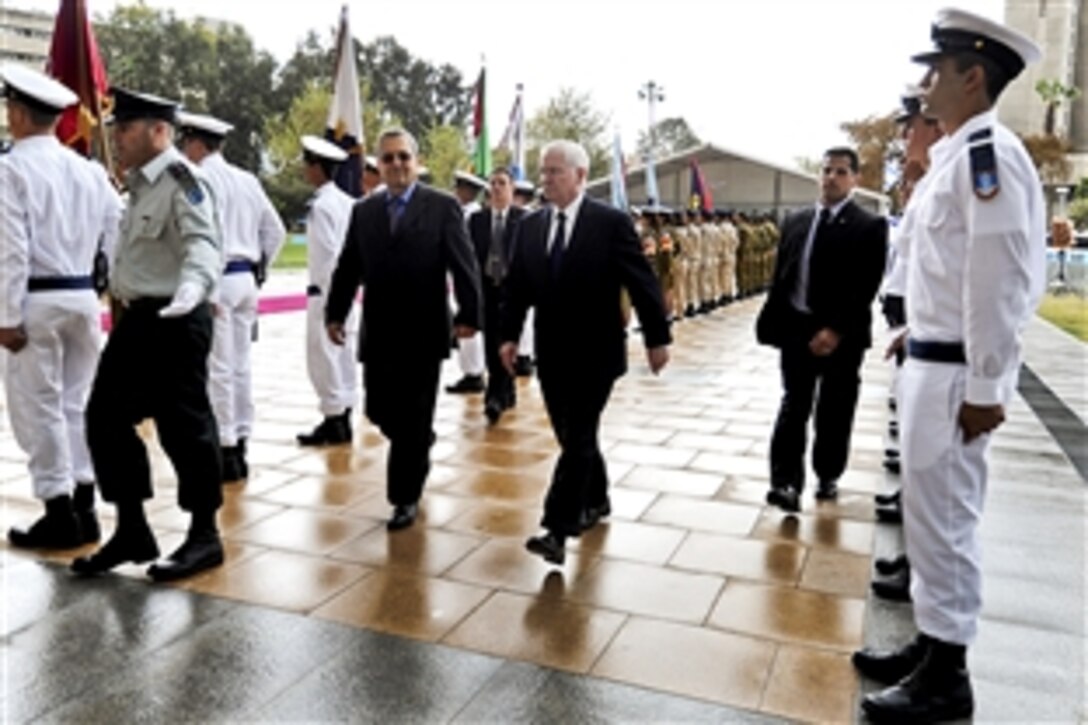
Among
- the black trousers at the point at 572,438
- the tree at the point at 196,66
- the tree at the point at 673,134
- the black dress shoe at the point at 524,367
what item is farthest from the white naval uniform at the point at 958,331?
the tree at the point at 673,134

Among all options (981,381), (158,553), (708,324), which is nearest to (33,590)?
(158,553)

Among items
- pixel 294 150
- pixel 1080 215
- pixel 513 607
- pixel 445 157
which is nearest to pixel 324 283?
pixel 513 607

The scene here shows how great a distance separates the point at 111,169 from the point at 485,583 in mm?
3850

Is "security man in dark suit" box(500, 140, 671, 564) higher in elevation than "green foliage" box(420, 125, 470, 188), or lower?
lower

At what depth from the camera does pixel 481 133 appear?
423 inches

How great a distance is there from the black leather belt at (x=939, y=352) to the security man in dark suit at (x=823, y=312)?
1767 millimetres

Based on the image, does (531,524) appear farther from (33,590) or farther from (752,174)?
(752,174)

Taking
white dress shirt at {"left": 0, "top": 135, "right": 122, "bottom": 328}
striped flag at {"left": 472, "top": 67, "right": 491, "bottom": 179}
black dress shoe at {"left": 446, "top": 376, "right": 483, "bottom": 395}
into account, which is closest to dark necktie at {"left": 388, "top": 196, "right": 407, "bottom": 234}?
white dress shirt at {"left": 0, "top": 135, "right": 122, "bottom": 328}

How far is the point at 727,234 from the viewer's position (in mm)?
16828

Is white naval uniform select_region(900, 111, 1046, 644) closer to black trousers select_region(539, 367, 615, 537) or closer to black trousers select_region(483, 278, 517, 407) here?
black trousers select_region(539, 367, 615, 537)

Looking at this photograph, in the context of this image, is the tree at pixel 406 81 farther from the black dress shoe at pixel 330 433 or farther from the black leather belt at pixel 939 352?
the black leather belt at pixel 939 352

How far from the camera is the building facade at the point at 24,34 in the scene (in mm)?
70500

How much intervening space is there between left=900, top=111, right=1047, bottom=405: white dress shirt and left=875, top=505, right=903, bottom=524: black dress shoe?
2117mm

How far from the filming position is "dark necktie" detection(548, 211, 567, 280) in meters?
3.67
